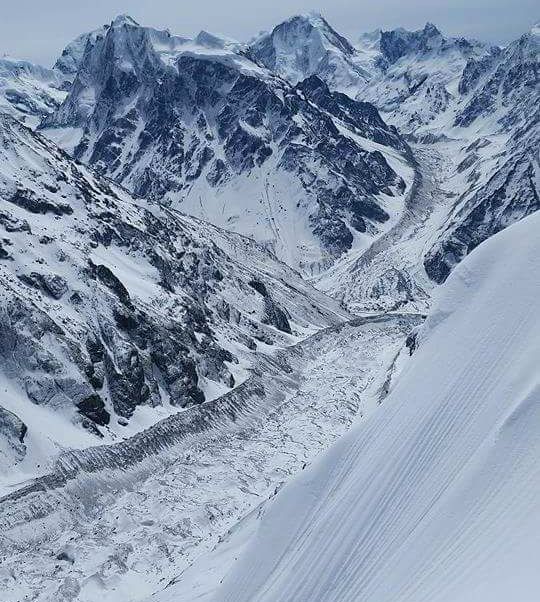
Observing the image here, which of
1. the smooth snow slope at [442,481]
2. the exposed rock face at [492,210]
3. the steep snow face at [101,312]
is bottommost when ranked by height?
the steep snow face at [101,312]

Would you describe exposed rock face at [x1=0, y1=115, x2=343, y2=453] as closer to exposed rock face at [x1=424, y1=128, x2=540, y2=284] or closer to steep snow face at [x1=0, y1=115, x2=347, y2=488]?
steep snow face at [x1=0, y1=115, x2=347, y2=488]

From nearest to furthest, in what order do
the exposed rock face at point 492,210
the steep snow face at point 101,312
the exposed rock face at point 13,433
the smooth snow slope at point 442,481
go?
the smooth snow slope at point 442,481 → the exposed rock face at point 13,433 → the steep snow face at point 101,312 → the exposed rock face at point 492,210

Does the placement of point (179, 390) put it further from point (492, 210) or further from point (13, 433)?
point (492, 210)

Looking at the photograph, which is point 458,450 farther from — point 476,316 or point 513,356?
point 476,316

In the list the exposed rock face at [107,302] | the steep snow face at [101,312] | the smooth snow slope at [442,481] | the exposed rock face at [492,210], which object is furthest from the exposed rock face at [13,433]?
the exposed rock face at [492,210]

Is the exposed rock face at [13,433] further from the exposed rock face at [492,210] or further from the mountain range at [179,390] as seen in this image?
the exposed rock face at [492,210]

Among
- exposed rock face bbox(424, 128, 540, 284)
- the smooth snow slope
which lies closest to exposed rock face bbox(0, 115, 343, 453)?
the smooth snow slope

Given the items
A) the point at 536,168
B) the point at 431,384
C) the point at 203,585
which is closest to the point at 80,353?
the point at 203,585
